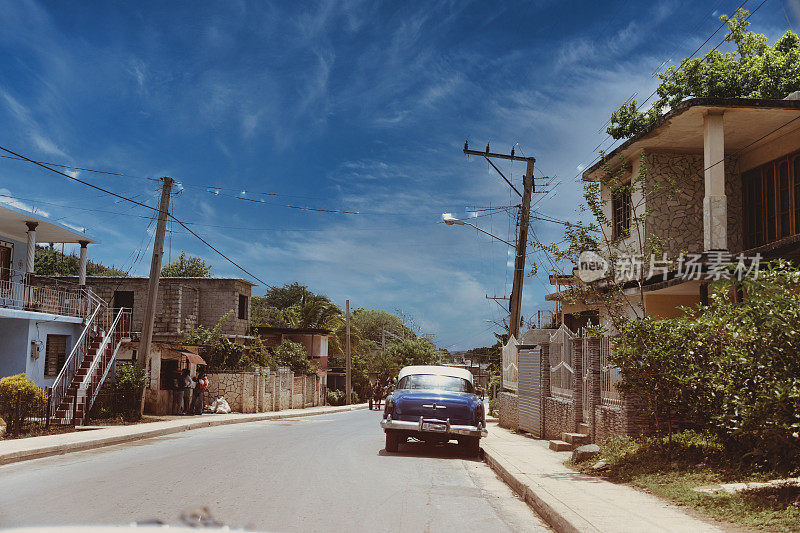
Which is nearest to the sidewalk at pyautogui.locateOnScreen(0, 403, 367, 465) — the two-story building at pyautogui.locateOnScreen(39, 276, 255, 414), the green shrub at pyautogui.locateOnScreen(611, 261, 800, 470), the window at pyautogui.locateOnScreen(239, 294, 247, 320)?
the green shrub at pyautogui.locateOnScreen(611, 261, 800, 470)

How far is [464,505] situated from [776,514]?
3.57 meters

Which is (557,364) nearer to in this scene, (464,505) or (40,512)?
(464,505)

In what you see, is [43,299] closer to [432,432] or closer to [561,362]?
[432,432]

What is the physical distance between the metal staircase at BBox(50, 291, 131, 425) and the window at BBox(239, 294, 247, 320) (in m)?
16.8

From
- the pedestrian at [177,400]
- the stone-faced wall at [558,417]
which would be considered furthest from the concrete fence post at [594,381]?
the pedestrian at [177,400]

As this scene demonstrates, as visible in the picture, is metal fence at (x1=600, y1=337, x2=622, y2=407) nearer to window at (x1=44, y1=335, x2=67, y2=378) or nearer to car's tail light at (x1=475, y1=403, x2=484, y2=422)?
car's tail light at (x1=475, y1=403, x2=484, y2=422)

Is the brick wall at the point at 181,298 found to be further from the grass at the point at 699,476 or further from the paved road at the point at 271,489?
the grass at the point at 699,476

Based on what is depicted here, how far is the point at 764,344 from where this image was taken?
306 inches

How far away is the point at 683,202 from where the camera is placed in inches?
768

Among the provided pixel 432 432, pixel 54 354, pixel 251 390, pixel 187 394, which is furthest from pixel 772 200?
pixel 54 354

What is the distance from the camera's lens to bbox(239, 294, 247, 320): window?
45.0 meters

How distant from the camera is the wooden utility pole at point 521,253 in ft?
79.2

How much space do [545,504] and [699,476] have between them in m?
2.41

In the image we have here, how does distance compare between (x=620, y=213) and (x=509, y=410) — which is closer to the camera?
(x=620, y=213)
